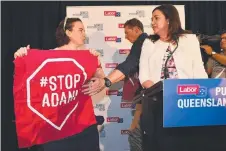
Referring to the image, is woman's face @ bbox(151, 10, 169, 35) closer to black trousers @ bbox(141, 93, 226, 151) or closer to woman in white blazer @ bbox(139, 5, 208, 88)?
woman in white blazer @ bbox(139, 5, 208, 88)

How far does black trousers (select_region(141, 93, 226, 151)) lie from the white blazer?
1.43 feet

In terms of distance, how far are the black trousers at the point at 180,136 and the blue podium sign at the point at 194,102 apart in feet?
0.30

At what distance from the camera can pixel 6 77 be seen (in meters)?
→ 5.48

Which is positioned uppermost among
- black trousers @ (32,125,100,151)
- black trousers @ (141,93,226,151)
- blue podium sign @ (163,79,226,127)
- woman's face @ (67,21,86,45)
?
woman's face @ (67,21,86,45)

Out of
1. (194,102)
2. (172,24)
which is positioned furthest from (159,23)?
(194,102)

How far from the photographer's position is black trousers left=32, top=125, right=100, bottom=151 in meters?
2.51

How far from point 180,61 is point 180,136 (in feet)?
2.07

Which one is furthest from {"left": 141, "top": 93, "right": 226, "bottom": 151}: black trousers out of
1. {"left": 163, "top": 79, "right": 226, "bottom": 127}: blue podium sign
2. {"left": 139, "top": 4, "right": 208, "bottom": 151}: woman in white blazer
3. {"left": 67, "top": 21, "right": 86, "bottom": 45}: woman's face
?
Result: {"left": 67, "top": 21, "right": 86, "bottom": 45}: woman's face

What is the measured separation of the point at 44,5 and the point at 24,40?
0.63 metres

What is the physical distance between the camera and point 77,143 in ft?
8.34

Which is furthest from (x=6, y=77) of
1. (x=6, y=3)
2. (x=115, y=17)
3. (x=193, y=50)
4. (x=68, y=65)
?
(x=193, y=50)

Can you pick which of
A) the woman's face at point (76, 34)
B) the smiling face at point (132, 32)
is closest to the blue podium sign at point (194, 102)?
the woman's face at point (76, 34)

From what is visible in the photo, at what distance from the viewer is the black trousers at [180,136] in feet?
6.20

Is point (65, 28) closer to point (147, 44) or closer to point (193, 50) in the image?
point (147, 44)
